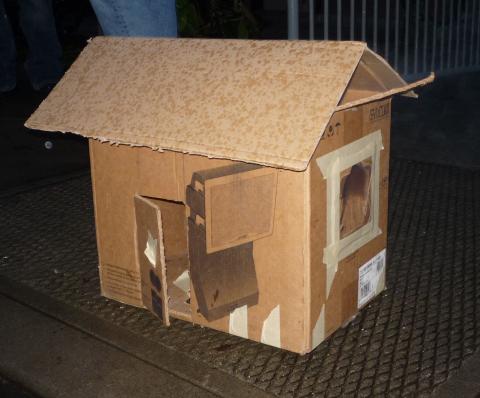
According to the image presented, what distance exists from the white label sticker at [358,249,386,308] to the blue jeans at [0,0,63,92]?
8.73ft

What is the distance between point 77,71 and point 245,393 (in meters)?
0.73

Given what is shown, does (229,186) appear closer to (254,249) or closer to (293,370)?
(254,249)

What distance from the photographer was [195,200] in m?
1.17

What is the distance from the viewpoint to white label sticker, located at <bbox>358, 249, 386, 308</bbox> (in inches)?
52.7

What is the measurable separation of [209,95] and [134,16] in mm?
552

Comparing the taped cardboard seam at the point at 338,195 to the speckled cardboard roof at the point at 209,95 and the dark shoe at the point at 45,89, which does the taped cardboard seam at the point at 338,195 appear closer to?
the speckled cardboard roof at the point at 209,95

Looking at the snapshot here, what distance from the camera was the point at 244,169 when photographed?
1.14 metres

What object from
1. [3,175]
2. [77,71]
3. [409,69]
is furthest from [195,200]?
[409,69]

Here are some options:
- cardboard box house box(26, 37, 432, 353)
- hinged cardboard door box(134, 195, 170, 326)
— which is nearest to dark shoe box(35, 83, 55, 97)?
cardboard box house box(26, 37, 432, 353)

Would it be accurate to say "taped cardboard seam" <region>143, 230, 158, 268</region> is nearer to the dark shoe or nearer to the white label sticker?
the white label sticker

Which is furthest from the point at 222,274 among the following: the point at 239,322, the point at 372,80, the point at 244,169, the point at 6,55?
the point at 6,55

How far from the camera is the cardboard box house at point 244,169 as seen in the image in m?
1.09

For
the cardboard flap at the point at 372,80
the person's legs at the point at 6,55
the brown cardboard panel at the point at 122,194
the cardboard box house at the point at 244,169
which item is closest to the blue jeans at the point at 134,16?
the cardboard box house at the point at 244,169

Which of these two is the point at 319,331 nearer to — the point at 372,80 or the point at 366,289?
the point at 366,289
